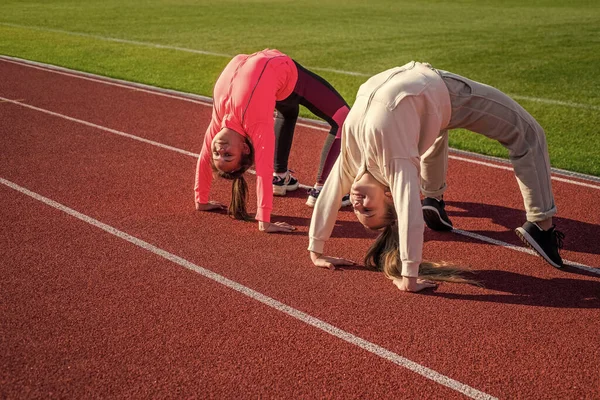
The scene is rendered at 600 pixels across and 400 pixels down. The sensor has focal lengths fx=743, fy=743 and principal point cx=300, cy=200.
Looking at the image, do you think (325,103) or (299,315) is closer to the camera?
(299,315)

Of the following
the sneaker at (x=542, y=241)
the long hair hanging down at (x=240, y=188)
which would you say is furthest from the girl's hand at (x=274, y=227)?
the sneaker at (x=542, y=241)

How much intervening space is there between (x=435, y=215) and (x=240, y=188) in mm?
1650

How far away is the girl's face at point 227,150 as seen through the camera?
19.0 ft

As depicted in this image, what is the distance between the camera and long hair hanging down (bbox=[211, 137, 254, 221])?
5992mm

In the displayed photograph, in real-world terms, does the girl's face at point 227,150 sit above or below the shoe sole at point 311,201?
above

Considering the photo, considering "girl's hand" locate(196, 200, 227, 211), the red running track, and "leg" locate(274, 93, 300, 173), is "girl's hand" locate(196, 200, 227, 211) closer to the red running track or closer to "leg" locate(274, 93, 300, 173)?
the red running track

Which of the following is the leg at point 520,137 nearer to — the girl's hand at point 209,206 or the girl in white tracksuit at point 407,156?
the girl in white tracksuit at point 407,156

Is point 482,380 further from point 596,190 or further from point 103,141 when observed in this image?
point 103,141

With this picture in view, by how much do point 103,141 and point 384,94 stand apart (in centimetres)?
513

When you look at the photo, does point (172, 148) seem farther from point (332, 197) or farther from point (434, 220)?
point (332, 197)

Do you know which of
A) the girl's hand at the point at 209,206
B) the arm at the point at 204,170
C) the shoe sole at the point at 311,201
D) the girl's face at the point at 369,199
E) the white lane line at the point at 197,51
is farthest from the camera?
the white lane line at the point at 197,51

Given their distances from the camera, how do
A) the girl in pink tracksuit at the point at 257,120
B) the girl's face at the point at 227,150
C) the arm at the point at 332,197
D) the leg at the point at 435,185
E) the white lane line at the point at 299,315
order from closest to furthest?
1. the white lane line at the point at 299,315
2. the arm at the point at 332,197
3. the girl's face at the point at 227,150
4. the girl in pink tracksuit at the point at 257,120
5. the leg at the point at 435,185

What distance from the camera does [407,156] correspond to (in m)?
4.72

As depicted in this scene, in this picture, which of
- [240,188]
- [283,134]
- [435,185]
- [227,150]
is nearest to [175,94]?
[283,134]
